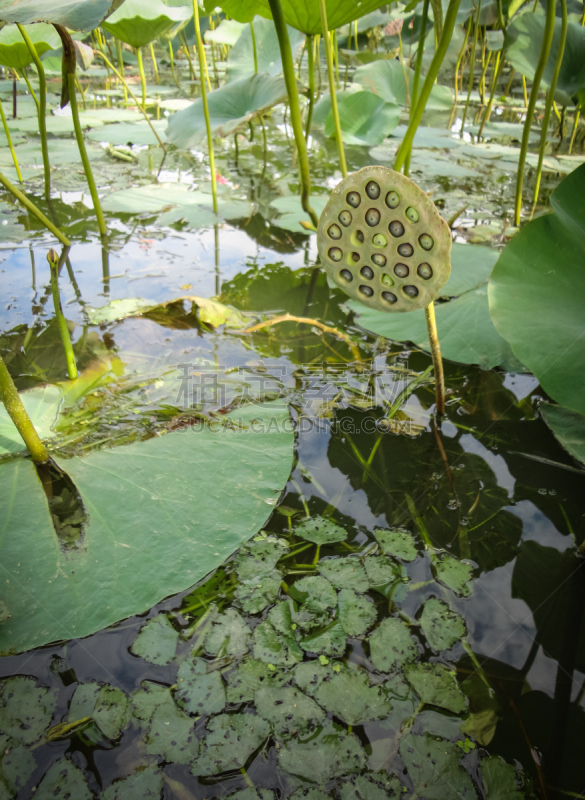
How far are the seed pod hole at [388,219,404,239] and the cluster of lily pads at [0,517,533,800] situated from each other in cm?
58

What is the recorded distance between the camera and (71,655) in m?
0.67

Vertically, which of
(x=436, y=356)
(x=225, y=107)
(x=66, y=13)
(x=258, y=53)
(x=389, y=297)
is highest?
(x=258, y=53)

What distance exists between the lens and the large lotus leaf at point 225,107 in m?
1.85

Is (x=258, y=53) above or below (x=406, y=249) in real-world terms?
above

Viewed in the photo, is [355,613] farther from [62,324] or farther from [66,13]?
[66,13]

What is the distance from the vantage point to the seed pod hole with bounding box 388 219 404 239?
79 centimetres

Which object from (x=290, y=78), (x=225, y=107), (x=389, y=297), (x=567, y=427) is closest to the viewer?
(x=389, y=297)

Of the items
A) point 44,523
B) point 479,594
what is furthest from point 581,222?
point 44,523

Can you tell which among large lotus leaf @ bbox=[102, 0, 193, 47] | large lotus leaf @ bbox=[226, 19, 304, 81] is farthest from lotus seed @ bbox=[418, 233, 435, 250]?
large lotus leaf @ bbox=[226, 19, 304, 81]

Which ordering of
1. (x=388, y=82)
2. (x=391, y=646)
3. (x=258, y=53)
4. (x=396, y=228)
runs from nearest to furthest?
(x=391, y=646), (x=396, y=228), (x=258, y=53), (x=388, y=82)

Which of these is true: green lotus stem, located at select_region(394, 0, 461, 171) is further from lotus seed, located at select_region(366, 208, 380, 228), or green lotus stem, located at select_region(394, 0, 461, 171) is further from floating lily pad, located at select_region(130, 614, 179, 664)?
floating lily pad, located at select_region(130, 614, 179, 664)

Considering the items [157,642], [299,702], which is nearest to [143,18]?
[157,642]

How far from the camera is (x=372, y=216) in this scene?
0.82 metres

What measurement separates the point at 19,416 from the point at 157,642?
1.43 ft
